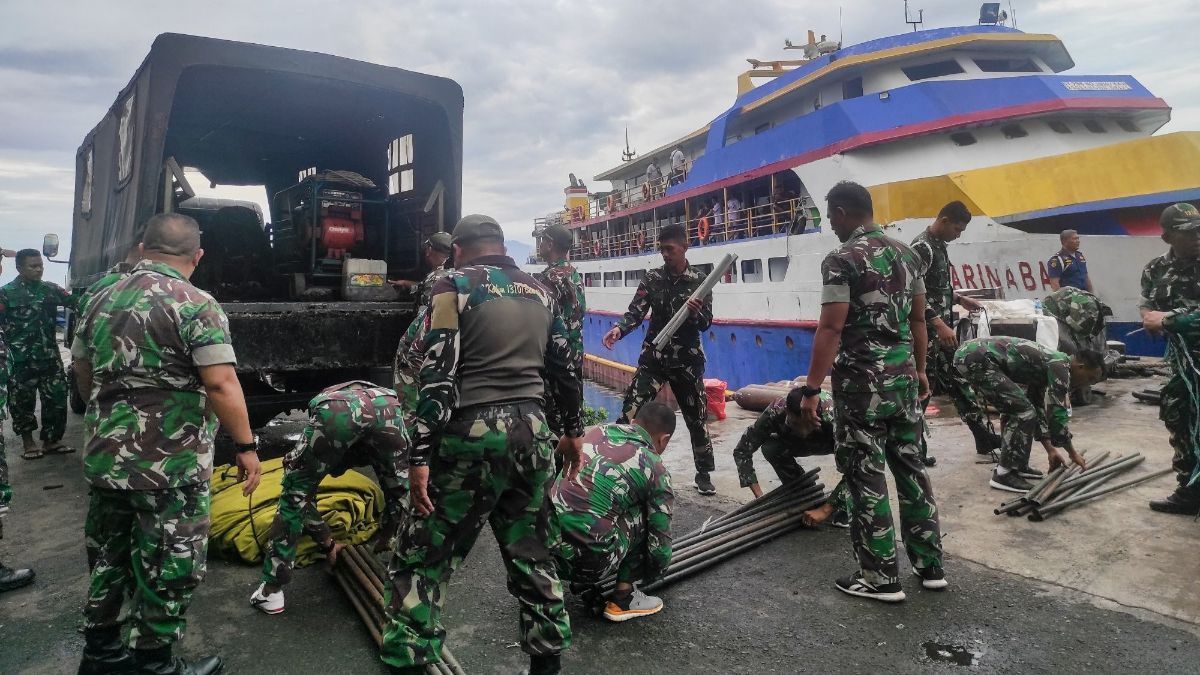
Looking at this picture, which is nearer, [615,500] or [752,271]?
[615,500]

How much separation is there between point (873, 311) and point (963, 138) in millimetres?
10915

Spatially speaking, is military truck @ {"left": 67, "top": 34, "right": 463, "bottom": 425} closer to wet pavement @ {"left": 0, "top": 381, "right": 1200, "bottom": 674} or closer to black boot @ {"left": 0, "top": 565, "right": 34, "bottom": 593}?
black boot @ {"left": 0, "top": 565, "right": 34, "bottom": 593}

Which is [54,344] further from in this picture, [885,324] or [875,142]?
[875,142]

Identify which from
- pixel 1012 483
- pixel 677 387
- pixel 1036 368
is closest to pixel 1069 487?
pixel 1012 483

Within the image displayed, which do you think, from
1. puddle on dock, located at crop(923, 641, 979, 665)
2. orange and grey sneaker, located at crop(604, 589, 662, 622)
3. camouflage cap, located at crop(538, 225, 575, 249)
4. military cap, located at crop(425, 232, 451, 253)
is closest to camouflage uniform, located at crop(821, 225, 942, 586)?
puddle on dock, located at crop(923, 641, 979, 665)

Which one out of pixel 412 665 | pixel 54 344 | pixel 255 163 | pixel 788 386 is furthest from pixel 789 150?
pixel 412 665

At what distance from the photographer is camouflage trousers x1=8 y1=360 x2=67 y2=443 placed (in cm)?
541

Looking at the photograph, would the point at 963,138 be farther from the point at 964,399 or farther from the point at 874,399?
the point at 874,399

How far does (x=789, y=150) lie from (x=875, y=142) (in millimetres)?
2604

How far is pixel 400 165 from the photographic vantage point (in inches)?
226

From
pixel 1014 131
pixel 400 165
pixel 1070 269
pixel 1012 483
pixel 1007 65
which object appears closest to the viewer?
pixel 1012 483

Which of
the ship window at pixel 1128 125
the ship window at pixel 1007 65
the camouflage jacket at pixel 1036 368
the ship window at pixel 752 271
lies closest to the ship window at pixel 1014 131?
the ship window at pixel 1007 65

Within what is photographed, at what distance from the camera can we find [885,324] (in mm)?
2836

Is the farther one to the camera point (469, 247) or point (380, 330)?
point (380, 330)
